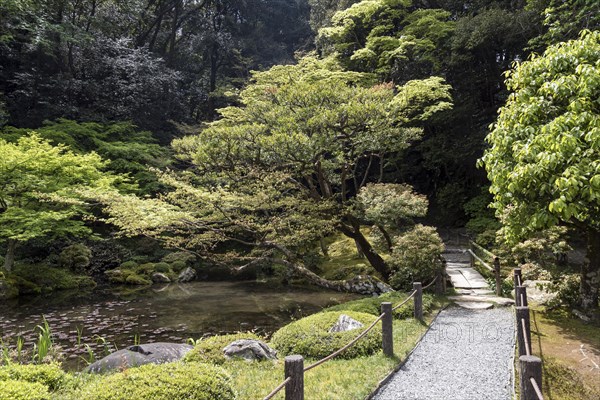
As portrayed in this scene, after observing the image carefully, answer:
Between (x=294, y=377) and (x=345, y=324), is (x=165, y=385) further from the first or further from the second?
(x=345, y=324)

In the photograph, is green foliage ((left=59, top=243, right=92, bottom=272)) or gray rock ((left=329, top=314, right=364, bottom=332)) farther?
green foliage ((left=59, top=243, right=92, bottom=272))

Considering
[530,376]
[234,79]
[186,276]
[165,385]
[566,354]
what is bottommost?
[186,276]

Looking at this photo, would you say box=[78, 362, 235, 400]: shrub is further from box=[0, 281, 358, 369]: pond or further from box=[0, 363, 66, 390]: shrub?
box=[0, 281, 358, 369]: pond

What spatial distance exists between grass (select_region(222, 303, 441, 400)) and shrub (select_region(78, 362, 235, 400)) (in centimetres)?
78

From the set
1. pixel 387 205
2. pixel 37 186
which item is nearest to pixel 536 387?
pixel 387 205

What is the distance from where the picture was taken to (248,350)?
711 centimetres

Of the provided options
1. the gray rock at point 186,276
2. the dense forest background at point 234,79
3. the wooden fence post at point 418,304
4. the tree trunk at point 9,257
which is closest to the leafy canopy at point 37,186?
the tree trunk at point 9,257

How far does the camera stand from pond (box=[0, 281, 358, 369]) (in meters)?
11.0

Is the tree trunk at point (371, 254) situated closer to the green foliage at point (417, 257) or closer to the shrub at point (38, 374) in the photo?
the green foliage at point (417, 257)

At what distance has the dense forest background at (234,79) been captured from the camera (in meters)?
21.0

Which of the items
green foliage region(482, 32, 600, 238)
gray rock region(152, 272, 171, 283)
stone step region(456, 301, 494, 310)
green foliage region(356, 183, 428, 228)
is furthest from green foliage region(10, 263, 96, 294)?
green foliage region(482, 32, 600, 238)

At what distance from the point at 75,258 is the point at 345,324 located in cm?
1665

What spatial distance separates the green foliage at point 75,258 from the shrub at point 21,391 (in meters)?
16.6

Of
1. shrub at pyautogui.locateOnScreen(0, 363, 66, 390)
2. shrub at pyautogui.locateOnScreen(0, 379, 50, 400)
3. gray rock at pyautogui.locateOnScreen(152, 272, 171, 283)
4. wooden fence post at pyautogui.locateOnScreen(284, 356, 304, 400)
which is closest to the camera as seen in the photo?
wooden fence post at pyautogui.locateOnScreen(284, 356, 304, 400)
